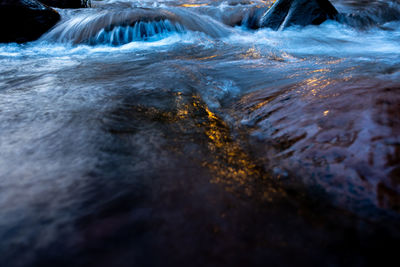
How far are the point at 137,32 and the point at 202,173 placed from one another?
680 centimetres

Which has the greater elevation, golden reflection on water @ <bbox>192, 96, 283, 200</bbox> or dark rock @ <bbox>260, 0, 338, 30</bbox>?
dark rock @ <bbox>260, 0, 338, 30</bbox>

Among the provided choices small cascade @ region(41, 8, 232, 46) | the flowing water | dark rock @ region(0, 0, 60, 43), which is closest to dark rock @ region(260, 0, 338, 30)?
small cascade @ region(41, 8, 232, 46)

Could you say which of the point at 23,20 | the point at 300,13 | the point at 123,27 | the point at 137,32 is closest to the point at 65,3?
the point at 23,20

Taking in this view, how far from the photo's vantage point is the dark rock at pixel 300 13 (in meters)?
7.66

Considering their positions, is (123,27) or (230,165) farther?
(123,27)

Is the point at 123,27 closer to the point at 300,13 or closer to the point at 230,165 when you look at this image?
the point at 300,13

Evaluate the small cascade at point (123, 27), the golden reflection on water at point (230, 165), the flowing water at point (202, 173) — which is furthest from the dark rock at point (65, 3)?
the golden reflection on water at point (230, 165)

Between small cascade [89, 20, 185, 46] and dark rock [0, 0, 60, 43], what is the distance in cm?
247

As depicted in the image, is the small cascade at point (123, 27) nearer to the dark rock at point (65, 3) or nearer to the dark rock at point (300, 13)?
the dark rock at point (300, 13)

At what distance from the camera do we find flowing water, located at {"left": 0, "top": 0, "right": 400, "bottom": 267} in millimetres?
907

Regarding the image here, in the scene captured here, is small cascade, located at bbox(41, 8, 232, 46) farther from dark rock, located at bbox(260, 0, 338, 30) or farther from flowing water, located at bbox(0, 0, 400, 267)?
flowing water, located at bbox(0, 0, 400, 267)

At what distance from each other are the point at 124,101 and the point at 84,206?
1535mm

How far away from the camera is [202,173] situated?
4.36 feet

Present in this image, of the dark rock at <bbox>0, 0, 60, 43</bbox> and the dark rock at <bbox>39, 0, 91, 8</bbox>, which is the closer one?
the dark rock at <bbox>0, 0, 60, 43</bbox>
